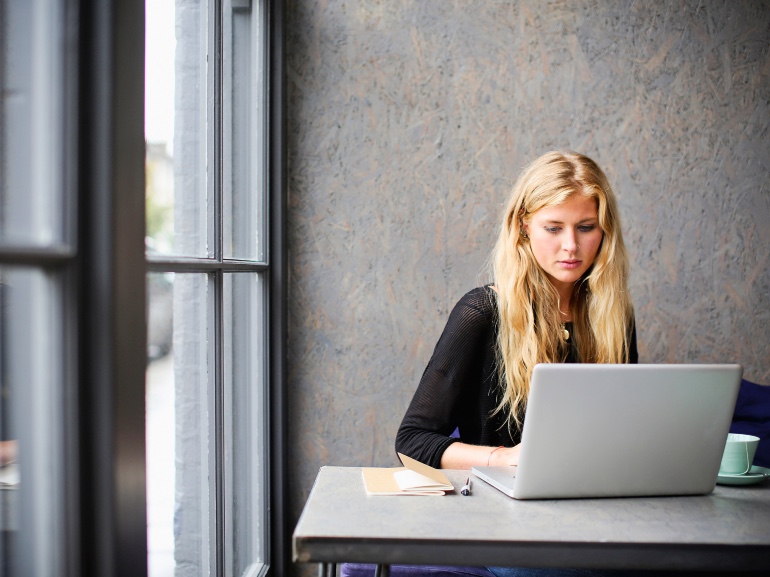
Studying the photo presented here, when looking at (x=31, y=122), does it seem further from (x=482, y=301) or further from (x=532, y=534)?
(x=482, y=301)

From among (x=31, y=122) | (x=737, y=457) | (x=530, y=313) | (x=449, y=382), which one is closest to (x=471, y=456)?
(x=449, y=382)

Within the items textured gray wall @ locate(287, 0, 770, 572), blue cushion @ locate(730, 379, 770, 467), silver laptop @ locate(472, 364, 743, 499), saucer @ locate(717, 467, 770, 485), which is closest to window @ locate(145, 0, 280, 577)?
textured gray wall @ locate(287, 0, 770, 572)

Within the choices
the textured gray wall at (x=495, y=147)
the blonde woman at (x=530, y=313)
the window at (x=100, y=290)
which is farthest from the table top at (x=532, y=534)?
the textured gray wall at (x=495, y=147)

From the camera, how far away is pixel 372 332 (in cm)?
272

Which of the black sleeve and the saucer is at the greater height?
the black sleeve

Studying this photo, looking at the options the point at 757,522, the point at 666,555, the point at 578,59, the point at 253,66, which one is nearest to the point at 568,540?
the point at 666,555

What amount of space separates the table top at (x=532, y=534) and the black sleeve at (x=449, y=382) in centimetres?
48

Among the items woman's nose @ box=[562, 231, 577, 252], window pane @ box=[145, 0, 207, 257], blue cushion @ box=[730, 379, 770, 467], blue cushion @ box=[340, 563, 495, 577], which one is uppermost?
window pane @ box=[145, 0, 207, 257]

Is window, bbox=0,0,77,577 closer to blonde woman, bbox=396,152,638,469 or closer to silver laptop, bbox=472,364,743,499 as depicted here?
silver laptop, bbox=472,364,743,499

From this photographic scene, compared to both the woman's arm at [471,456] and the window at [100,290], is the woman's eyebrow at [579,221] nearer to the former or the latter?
the woman's arm at [471,456]

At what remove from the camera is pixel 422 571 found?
64.3 inches

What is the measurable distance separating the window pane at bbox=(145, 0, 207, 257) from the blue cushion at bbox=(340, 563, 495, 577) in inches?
31.6

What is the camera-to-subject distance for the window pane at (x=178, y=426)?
4.67ft

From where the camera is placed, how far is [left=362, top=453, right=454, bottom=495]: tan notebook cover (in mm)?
1310
